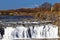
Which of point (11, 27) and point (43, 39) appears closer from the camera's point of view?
point (43, 39)

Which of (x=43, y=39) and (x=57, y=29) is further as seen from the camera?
(x=57, y=29)

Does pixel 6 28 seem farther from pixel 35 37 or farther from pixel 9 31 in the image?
pixel 35 37

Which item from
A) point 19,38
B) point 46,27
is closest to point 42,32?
point 46,27

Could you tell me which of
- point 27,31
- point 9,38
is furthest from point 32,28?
point 9,38

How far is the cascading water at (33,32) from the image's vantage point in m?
24.9

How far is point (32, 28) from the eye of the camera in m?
25.6

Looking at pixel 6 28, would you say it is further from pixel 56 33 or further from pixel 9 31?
pixel 56 33

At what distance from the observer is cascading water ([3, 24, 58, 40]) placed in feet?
81.6

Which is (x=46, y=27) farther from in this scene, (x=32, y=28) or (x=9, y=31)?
(x=9, y=31)

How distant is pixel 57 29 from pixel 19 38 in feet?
10.6

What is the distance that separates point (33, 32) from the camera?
83.6 feet

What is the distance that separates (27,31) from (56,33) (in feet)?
7.20

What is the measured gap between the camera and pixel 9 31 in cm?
2494

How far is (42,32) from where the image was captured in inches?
1007
